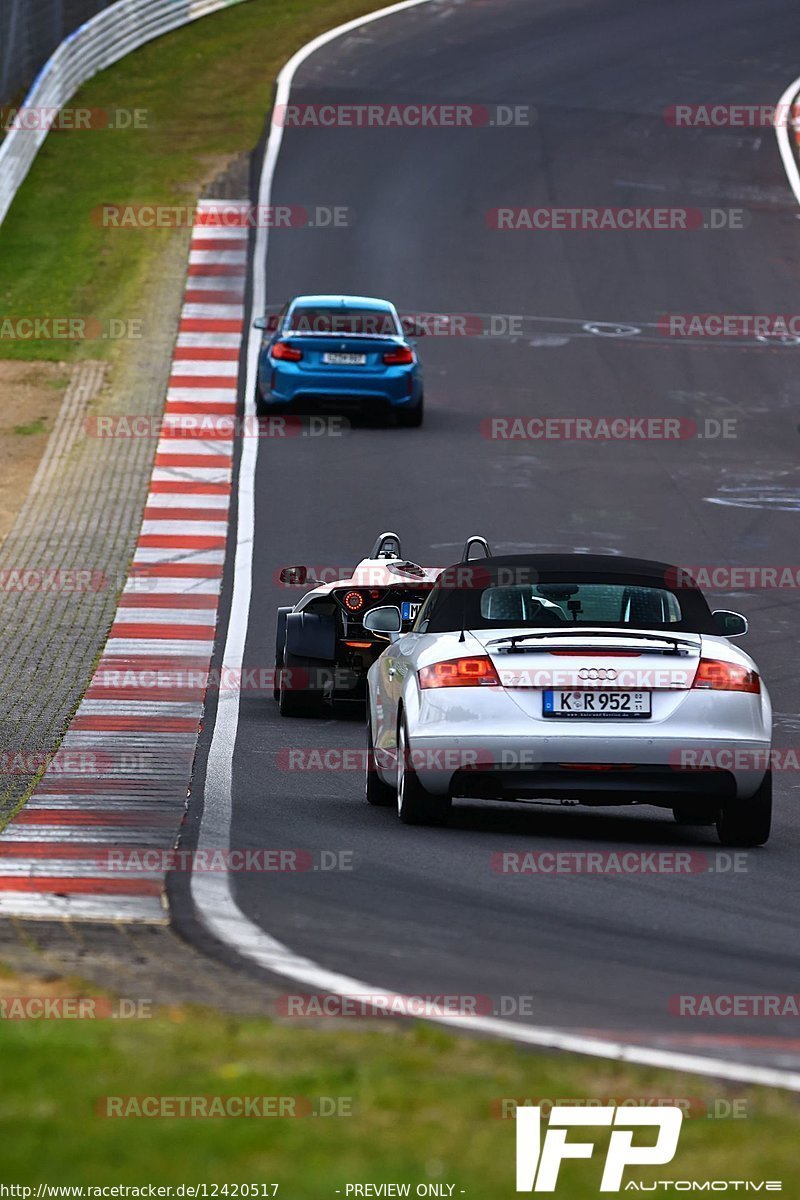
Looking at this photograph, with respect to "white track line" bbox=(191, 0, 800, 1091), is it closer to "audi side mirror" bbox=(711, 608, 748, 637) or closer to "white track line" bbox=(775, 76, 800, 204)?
"audi side mirror" bbox=(711, 608, 748, 637)

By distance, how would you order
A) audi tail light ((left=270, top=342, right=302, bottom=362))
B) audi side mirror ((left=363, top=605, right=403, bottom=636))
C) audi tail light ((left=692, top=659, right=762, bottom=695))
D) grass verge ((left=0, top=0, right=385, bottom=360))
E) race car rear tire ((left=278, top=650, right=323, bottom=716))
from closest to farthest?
1. audi tail light ((left=692, top=659, right=762, bottom=695))
2. audi side mirror ((left=363, top=605, right=403, bottom=636))
3. race car rear tire ((left=278, top=650, right=323, bottom=716))
4. audi tail light ((left=270, top=342, right=302, bottom=362))
5. grass verge ((left=0, top=0, right=385, bottom=360))

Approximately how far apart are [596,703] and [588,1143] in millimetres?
5264

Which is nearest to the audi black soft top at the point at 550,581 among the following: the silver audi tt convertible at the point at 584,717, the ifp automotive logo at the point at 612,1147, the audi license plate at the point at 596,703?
the silver audi tt convertible at the point at 584,717

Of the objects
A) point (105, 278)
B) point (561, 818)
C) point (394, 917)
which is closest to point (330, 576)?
point (561, 818)

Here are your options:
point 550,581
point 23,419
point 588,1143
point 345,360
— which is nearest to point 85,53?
point 23,419

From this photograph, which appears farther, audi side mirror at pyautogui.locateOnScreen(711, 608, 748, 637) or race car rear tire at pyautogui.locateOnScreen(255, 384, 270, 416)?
race car rear tire at pyautogui.locateOnScreen(255, 384, 270, 416)

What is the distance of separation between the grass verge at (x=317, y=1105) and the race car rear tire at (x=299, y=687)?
8.47 m

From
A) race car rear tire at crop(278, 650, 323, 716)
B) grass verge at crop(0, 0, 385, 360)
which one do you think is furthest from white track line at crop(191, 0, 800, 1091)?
grass verge at crop(0, 0, 385, 360)

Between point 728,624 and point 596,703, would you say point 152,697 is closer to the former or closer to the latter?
point 728,624

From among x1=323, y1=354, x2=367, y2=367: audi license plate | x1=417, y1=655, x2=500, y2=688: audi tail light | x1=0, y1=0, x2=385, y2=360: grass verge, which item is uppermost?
x1=0, y1=0, x2=385, y2=360: grass verge

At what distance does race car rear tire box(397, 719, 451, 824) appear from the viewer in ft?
34.7

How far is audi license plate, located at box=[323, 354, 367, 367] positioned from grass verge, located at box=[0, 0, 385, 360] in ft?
18.2

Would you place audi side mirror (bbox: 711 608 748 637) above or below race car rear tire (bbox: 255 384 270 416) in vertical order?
below

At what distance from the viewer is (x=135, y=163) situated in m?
42.1
